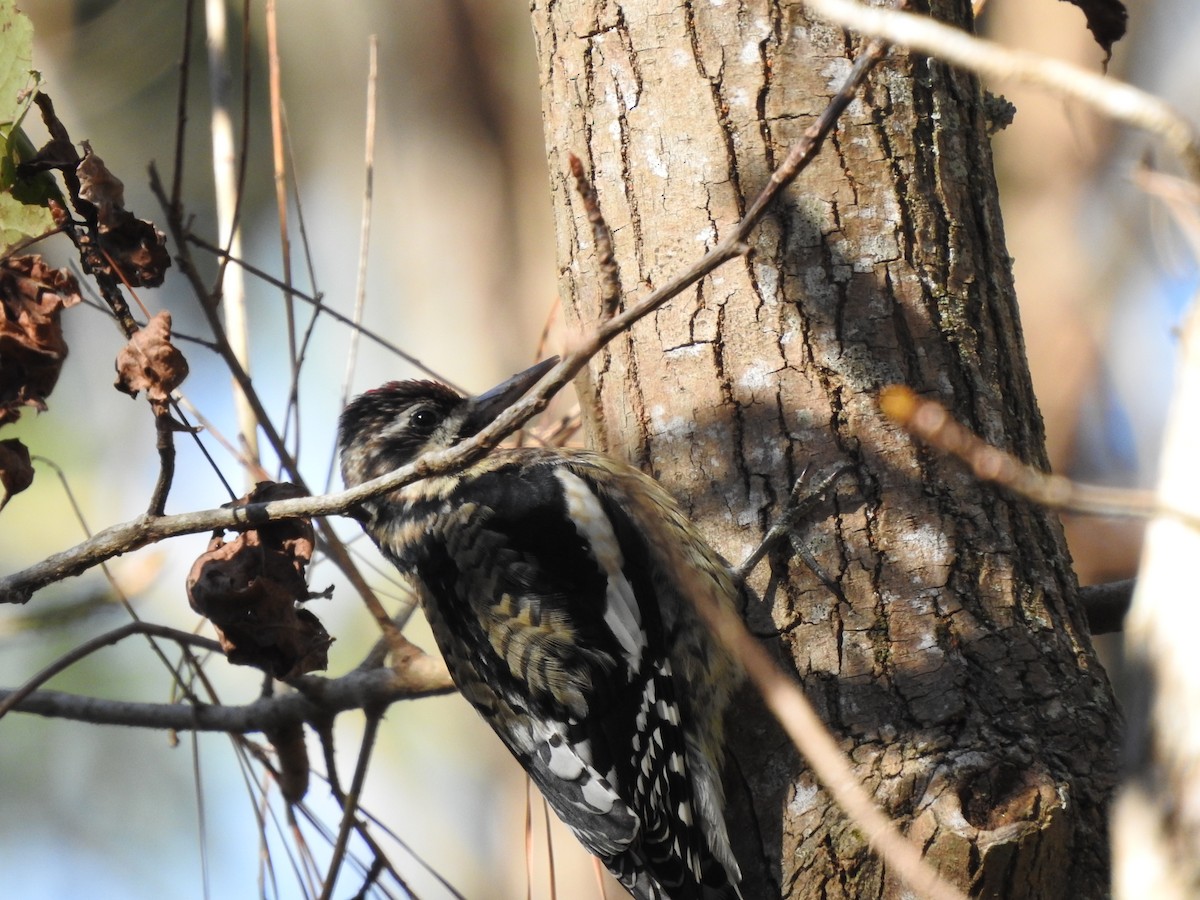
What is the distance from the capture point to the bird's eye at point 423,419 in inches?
136

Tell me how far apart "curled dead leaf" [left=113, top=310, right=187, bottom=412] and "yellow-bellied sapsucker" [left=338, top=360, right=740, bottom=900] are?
1.04 m

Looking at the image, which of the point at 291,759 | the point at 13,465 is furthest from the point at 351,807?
the point at 13,465

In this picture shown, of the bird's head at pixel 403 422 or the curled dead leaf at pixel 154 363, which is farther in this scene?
the bird's head at pixel 403 422

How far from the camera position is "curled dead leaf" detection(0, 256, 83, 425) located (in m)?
2.09

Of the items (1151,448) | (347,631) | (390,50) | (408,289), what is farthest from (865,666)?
(347,631)

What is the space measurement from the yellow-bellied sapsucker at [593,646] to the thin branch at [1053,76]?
1561 mm

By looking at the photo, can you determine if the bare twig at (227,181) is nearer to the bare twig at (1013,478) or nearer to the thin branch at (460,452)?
the thin branch at (460,452)

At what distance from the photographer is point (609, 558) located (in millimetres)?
2990

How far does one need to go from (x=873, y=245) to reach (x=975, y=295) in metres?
0.24

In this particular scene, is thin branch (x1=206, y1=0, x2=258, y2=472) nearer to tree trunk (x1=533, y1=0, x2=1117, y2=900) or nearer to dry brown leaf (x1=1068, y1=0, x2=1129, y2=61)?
tree trunk (x1=533, y1=0, x2=1117, y2=900)

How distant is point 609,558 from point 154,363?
136cm

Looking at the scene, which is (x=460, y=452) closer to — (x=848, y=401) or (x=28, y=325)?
(x=28, y=325)

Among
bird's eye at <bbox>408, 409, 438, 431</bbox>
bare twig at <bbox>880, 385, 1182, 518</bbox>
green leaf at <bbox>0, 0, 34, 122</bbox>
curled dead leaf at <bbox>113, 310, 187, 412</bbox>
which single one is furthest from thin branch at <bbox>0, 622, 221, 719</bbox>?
bare twig at <bbox>880, 385, 1182, 518</bbox>

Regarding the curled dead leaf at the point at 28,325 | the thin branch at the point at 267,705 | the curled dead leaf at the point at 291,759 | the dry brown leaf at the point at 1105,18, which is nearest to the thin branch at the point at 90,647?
the thin branch at the point at 267,705
